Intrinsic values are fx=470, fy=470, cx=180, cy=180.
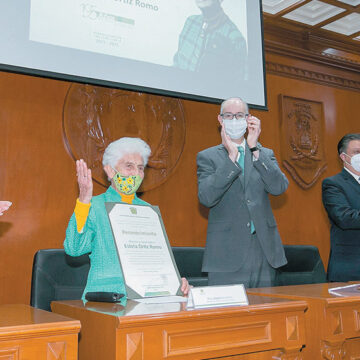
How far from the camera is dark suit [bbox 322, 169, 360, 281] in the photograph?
237 centimetres

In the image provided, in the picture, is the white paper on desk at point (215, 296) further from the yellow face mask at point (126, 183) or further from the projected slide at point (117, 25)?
the projected slide at point (117, 25)

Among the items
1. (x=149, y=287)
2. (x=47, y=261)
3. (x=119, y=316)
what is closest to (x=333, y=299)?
(x=149, y=287)

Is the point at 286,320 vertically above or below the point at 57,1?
below

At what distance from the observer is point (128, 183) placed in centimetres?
179

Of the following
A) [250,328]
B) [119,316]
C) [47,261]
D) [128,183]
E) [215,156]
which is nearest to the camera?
[119,316]

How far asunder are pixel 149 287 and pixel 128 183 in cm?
52

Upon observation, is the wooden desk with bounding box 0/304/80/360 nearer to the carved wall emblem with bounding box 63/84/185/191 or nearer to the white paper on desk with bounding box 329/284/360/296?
the white paper on desk with bounding box 329/284/360/296

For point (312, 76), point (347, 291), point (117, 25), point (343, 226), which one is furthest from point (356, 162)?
point (312, 76)

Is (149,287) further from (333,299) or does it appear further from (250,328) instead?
(333,299)

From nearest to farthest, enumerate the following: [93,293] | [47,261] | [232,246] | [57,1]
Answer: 1. [93,293]
2. [232,246]
3. [47,261]
4. [57,1]

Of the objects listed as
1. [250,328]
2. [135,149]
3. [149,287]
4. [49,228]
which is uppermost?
[135,149]

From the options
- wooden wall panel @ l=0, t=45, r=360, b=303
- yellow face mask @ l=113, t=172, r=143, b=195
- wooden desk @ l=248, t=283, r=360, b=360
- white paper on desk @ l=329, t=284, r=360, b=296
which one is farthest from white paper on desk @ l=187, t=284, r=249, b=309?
wooden wall panel @ l=0, t=45, r=360, b=303

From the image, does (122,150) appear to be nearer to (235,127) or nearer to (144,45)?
(235,127)

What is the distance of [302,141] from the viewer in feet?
14.8
